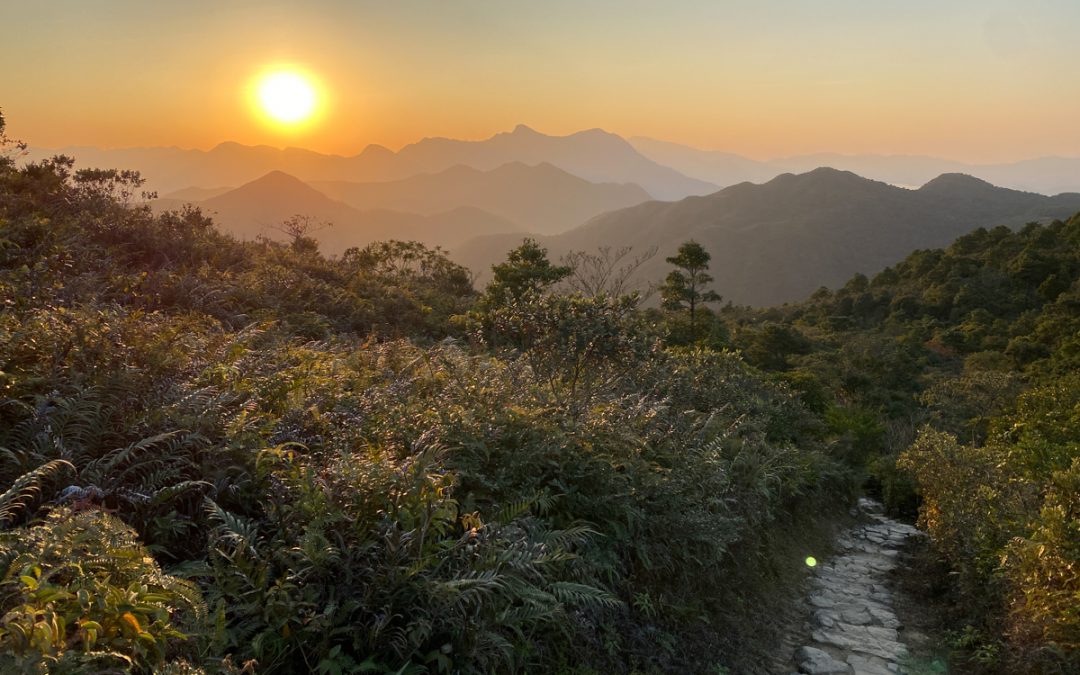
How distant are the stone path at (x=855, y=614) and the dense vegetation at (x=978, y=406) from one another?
749 millimetres

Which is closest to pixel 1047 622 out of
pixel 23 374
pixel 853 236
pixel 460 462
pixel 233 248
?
pixel 460 462

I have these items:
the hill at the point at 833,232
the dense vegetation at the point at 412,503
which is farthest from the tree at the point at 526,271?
the hill at the point at 833,232

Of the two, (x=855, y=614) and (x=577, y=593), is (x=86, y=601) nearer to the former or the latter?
(x=577, y=593)

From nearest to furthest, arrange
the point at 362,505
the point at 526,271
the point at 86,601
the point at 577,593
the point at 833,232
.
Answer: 1. the point at 86,601
2. the point at 362,505
3. the point at 577,593
4. the point at 526,271
5. the point at 833,232

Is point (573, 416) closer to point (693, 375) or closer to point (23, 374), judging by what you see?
point (23, 374)

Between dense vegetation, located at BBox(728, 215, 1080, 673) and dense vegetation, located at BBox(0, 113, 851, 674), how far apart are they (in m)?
2.30

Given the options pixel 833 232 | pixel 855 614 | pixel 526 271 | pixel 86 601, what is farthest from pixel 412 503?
pixel 833 232

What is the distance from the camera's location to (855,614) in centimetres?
738

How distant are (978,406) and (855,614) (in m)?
19.9

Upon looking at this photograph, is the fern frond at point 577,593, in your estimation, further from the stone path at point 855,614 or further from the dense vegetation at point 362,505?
the stone path at point 855,614

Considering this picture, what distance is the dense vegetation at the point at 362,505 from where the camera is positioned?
2.67 m

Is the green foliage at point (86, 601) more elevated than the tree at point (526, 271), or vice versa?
the tree at point (526, 271)

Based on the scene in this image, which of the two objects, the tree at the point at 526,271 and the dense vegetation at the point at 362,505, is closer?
the dense vegetation at the point at 362,505

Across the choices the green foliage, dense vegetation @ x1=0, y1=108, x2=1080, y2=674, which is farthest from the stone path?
the green foliage
